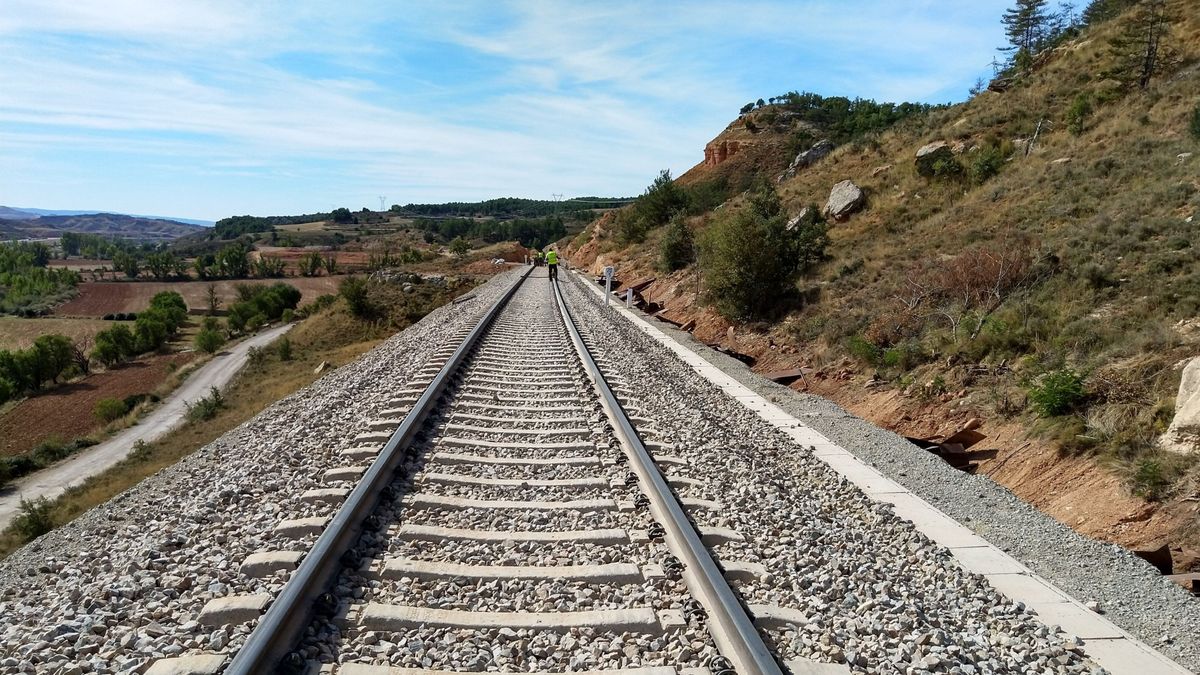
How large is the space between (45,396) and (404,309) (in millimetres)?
38731

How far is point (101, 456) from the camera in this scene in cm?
2894

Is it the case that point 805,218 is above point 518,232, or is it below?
below

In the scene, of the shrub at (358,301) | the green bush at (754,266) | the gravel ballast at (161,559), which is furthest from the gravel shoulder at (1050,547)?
the shrub at (358,301)

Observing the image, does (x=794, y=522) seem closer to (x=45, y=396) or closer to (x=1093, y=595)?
(x=1093, y=595)

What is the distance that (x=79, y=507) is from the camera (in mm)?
10398

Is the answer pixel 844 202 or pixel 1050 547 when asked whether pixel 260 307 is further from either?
pixel 1050 547

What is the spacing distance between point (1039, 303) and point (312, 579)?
10907 mm

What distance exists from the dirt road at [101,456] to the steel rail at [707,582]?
1660 cm

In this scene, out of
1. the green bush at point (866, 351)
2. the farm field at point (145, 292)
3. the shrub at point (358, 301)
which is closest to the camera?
the green bush at point (866, 351)

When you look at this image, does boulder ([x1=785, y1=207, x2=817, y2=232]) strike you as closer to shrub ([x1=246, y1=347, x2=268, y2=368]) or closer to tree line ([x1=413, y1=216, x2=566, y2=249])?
shrub ([x1=246, y1=347, x2=268, y2=368])

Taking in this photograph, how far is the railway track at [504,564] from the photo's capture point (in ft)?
11.1

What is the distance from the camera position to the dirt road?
23.4 metres

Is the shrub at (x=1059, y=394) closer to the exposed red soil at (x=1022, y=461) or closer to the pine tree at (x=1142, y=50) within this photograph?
the exposed red soil at (x=1022, y=461)

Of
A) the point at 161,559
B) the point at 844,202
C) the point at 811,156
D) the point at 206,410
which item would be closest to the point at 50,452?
the point at 206,410
